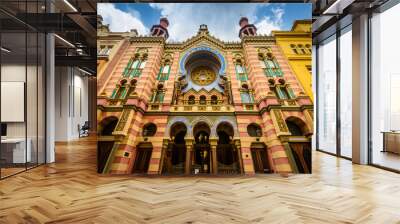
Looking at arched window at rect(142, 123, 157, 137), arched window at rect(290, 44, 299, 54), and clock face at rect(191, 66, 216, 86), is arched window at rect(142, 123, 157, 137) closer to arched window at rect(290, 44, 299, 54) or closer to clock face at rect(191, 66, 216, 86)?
clock face at rect(191, 66, 216, 86)

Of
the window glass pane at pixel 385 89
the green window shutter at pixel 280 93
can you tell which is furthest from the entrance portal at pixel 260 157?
the window glass pane at pixel 385 89

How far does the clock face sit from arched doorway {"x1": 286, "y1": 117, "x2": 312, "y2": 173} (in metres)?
1.65

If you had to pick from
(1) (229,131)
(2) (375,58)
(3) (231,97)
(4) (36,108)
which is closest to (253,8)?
(3) (231,97)

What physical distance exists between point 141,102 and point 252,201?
9.02ft

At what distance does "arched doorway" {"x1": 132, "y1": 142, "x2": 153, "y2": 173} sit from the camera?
5.64m

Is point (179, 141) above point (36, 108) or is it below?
below

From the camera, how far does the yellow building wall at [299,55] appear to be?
226 inches

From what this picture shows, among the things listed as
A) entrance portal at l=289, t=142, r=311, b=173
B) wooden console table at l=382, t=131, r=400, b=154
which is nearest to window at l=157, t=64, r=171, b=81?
entrance portal at l=289, t=142, r=311, b=173

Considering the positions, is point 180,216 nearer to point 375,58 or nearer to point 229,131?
point 229,131

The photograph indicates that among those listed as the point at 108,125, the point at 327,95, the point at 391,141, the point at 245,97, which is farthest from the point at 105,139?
the point at 327,95

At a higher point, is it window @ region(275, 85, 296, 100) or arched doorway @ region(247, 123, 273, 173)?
window @ region(275, 85, 296, 100)

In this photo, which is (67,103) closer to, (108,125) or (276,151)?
(108,125)

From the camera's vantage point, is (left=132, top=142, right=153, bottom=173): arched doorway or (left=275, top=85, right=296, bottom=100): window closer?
(left=132, top=142, right=153, bottom=173): arched doorway

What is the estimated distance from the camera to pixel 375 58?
693cm
